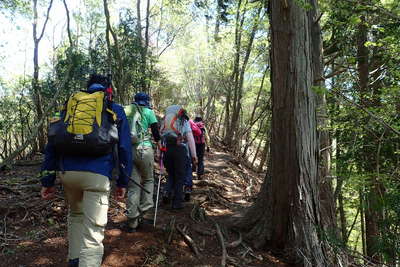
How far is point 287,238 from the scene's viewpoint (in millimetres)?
4320

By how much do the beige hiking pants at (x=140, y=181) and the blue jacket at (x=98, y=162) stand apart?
1263mm

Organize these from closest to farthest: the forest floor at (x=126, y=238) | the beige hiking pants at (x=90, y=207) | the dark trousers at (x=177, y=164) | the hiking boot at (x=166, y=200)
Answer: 1. the beige hiking pants at (x=90, y=207)
2. the forest floor at (x=126, y=238)
3. the dark trousers at (x=177, y=164)
4. the hiking boot at (x=166, y=200)

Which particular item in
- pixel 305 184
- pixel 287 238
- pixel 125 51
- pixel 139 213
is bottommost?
pixel 287 238

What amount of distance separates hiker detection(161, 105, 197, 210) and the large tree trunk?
70.3 inches

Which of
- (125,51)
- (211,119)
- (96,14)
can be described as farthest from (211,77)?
(125,51)

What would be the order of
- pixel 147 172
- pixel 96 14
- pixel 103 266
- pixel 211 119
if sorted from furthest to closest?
pixel 211 119
pixel 96 14
pixel 147 172
pixel 103 266

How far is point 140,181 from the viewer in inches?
181

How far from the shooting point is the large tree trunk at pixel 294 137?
4215mm

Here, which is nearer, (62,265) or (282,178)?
(62,265)

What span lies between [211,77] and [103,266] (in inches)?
801

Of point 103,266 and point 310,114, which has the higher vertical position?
point 310,114

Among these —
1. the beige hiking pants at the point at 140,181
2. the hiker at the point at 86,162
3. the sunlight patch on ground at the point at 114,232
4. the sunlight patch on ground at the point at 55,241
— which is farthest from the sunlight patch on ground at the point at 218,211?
the hiker at the point at 86,162

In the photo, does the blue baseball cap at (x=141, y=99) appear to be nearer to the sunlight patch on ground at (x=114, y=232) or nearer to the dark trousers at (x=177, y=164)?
the dark trousers at (x=177, y=164)

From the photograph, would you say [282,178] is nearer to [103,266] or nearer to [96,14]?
[103,266]
